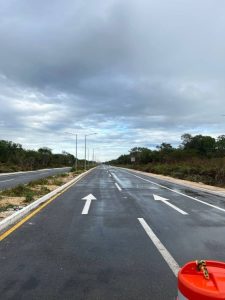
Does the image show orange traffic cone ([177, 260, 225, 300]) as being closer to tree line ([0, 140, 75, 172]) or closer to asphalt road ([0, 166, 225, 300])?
asphalt road ([0, 166, 225, 300])

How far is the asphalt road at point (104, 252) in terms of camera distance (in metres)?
5.23

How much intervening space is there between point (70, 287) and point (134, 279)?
3.31 ft

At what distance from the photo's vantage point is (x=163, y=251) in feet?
24.4

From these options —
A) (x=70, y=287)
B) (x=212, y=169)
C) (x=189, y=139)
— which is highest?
(x=189, y=139)

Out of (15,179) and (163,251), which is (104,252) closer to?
(163,251)

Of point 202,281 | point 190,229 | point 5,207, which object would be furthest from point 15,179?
point 202,281

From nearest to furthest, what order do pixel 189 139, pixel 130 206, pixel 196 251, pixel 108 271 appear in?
pixel 108 271 → pixel 196 251 → pixel 130 206 → pixel 189 139

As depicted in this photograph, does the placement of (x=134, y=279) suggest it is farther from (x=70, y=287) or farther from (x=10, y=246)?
(x=10, y=246)

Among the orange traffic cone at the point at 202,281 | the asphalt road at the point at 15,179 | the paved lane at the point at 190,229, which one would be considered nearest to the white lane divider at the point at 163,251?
the paved lane at the point at 190,229

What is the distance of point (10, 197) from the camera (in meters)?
17.1

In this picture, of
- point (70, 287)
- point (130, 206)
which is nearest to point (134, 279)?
point (70, 287)

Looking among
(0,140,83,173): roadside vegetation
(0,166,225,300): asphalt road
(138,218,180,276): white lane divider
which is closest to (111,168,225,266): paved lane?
(0,166,225,300): asphalt road

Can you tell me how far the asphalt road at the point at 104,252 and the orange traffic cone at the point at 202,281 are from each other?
80.4 inches

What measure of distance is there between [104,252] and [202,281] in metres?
4.69
